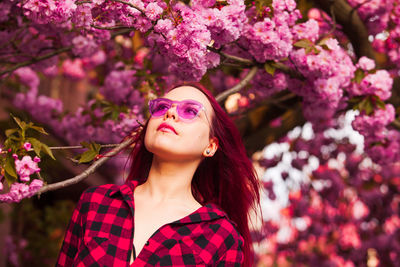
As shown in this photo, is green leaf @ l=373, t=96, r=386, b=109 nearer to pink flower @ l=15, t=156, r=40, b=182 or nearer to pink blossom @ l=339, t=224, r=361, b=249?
pink flower @ l=15, t=156, r=40, b=182

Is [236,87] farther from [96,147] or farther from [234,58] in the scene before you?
[96,147]

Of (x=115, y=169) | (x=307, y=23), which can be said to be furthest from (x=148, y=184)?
(x=115, y=169)

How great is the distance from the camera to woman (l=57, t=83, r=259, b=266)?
255cm

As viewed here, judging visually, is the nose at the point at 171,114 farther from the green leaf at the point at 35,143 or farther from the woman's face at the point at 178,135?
the green leaf at the point at 35,143

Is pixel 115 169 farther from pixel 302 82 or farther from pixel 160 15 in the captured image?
pixel 160 15

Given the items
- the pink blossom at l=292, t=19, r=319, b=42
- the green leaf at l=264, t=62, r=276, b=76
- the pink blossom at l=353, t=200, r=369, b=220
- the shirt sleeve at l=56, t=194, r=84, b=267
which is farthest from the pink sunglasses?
the pink blossom at l=353, t=200, r=369, b=220

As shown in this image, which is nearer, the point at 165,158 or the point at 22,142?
the point at 22,142

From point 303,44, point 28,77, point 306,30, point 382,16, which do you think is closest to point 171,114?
point 303,44

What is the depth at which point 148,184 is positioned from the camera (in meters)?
2.89

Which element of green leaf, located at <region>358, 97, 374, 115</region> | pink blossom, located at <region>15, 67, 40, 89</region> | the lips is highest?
the lips

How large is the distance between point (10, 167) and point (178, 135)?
823 millimetres

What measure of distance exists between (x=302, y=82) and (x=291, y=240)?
26.0 feet

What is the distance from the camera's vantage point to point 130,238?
8.42ft

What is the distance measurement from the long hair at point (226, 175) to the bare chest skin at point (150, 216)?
0.34 m
